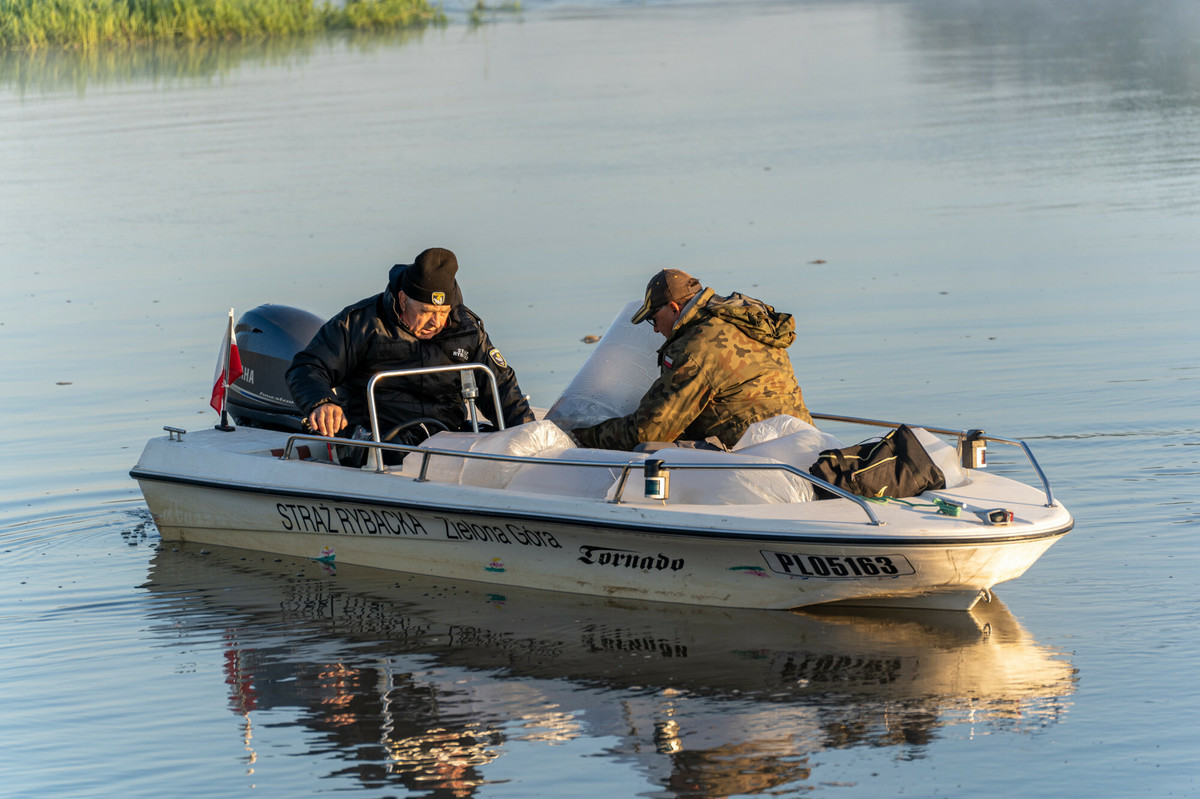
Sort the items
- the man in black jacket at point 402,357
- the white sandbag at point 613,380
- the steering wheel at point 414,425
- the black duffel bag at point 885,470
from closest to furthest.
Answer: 1. the black duffel bag at point 885,470
2. the man in black jacket at point 402,357
3. the steering wheel at point 414,425
4. the white sandbag at point 613,380

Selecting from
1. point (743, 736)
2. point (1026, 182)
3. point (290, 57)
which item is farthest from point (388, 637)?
point (290, 57)

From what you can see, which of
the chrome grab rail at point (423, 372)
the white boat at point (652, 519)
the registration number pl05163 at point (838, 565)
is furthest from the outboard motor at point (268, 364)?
the registration number pl05163 at point (838, 565)

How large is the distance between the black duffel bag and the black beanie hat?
199 cm

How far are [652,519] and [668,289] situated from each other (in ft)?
3.81

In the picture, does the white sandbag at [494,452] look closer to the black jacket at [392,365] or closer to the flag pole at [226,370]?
the black jacket at [392,365]

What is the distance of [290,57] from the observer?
3306 cm

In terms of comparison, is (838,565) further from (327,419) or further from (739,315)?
(327,419)

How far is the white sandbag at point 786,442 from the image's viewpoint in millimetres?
6621

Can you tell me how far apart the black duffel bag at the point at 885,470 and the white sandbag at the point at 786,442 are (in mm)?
139

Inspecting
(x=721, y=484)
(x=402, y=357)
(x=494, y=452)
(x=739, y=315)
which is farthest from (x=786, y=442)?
(x=402, y=357)

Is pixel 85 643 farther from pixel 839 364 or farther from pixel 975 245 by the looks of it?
pixel 975 245

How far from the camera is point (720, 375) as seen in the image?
6.93 meters

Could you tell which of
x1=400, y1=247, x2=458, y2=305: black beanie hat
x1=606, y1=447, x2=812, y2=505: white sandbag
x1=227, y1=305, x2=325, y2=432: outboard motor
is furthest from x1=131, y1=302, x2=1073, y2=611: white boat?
x1=227, y1=305, x2=325, y2=432: outboard motor

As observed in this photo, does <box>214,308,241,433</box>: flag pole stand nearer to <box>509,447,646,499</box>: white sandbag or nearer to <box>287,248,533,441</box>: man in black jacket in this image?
<box>287,248,533,441</box>: man in black jacket
